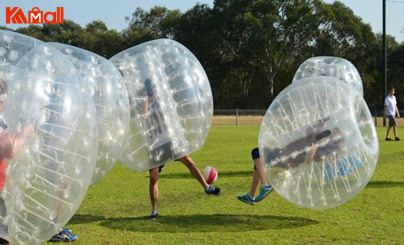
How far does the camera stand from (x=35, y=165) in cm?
357

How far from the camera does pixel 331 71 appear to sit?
30.8 ft

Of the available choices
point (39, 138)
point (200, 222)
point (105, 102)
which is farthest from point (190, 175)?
point (39, 138)

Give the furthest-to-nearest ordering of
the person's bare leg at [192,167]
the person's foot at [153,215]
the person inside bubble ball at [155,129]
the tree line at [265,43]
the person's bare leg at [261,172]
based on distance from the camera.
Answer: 1. the tree line at [265,43]
2. the person's bare leg at [192,167]
3. the person's foot at [153,215]
4. the person's bare leg at [261,172]
5. the person inside bubble ball at [155,129]

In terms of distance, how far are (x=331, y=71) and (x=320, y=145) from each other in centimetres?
429

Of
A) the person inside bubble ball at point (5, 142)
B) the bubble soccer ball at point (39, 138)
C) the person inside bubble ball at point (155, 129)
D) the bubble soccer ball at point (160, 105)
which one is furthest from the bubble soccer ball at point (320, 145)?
the person inside bubble ball at point (5, 142)

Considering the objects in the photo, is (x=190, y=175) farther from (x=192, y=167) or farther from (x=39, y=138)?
(x=39, y=138)

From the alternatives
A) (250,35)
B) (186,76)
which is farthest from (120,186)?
(250,35)

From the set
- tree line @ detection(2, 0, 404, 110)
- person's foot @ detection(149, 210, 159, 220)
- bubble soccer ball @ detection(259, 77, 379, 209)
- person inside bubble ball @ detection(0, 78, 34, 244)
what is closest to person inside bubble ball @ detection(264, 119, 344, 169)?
bubble soccer ball @ detection(259, 77, 379, 209)

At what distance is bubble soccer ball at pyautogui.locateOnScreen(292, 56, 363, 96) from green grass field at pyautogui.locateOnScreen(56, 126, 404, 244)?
1.72 meters

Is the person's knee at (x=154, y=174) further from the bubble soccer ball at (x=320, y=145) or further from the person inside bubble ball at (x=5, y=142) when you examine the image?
the person inside bubble ball at (x=5, y=142)

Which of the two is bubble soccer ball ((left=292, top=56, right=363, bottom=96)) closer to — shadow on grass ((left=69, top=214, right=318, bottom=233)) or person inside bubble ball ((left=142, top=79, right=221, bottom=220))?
shadow on grass ((left=69, top=214, right=318, bottom=233))

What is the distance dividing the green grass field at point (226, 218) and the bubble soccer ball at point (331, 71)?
5.63 ft

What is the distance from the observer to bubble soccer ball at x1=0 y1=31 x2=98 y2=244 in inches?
138

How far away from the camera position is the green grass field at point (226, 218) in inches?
216
